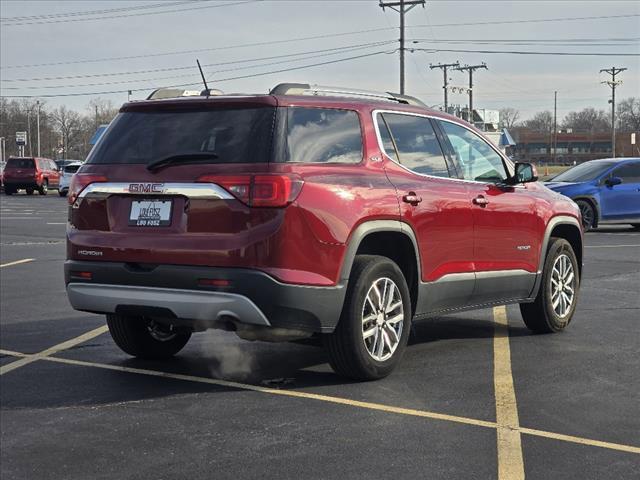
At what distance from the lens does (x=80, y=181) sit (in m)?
5.93

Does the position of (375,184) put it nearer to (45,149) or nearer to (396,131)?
(396,131)

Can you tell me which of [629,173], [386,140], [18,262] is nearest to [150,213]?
[386,140]

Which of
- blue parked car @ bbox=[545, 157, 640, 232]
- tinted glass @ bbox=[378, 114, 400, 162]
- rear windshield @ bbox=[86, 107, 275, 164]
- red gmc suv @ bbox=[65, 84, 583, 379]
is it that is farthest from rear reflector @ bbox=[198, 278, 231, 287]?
blue parked car @ bbox=[545, 157, 640, 232]

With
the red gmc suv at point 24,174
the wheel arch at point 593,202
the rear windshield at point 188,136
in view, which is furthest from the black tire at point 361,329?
the red gmc suv at point 24,174

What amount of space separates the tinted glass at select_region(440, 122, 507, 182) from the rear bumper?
191cm

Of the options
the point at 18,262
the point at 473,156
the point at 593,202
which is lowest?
the point at 18,262

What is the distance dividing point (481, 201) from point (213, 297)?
251 cm

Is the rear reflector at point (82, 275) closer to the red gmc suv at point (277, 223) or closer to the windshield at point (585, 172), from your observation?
the red gmc suv at point (277, 223)

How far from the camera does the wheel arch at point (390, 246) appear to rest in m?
5.62

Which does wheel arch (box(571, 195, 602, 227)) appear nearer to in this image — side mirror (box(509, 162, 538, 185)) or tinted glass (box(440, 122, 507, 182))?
side mirror (box(509, 162, 538, 185))

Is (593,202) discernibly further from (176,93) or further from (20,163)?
(20,163)

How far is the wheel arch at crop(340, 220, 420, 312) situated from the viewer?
5617 millimetres

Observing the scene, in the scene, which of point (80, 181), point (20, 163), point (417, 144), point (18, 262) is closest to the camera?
point (80, 181)

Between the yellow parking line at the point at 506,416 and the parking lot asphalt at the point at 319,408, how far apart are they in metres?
0.01
